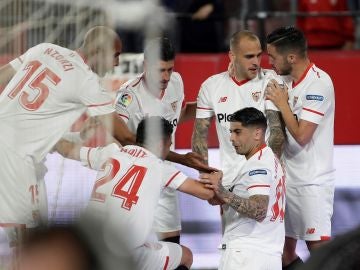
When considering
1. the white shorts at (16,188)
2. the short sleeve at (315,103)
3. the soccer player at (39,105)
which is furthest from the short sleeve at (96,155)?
the short sleeve at (315,103)

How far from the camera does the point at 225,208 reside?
17.1 ft

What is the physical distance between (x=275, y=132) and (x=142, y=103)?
860 millimetres

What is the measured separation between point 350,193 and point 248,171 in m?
2.41

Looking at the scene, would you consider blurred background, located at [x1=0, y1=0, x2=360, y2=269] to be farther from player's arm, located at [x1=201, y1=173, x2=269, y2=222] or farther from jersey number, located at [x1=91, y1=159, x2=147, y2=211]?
player's arm, located at [x1=201, y1=173, x2=269, y2=222]

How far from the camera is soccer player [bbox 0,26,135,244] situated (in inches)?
178

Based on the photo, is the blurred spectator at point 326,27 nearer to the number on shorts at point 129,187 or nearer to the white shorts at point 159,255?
the white shorts at point 159,255

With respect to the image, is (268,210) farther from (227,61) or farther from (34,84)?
(227,61)

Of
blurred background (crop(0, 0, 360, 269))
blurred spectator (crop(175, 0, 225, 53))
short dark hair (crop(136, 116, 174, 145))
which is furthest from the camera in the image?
blurred spectator (crop(175, 0, 225, 53))

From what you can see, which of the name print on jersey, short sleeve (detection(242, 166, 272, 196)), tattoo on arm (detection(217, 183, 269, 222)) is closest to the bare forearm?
short sleeve (detection(242, 166, 272, 196))

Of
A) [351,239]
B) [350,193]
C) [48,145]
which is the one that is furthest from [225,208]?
[351,239]

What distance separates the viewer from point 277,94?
5.28 meters

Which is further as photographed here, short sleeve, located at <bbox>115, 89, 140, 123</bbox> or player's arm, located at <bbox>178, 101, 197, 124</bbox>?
player's arm, located at <bbox>178, 101, 197, 124</bbox>

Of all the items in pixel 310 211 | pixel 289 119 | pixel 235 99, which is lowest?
pixel 310 211

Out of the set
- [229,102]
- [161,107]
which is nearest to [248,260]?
[229,102]
